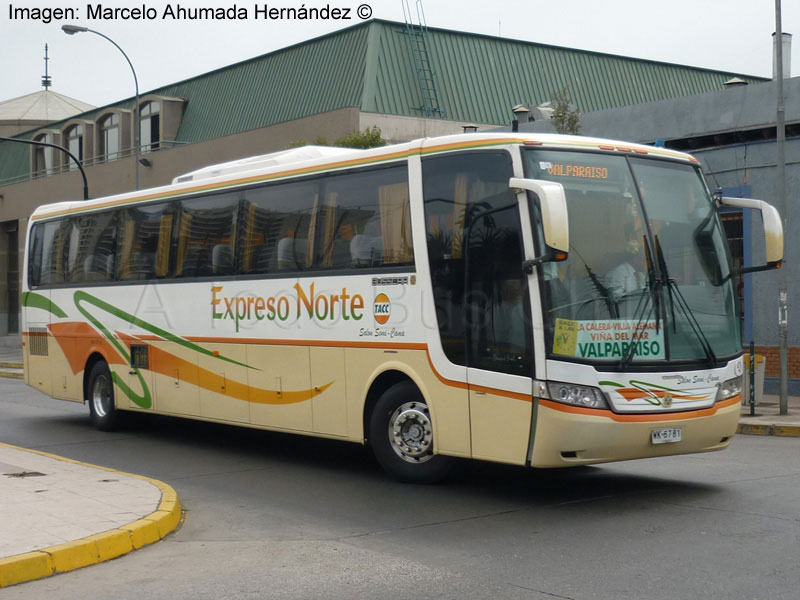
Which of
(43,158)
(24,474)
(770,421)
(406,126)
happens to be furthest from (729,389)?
(43,158)

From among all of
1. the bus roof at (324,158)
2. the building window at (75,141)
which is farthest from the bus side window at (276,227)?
the building window at (75,141)

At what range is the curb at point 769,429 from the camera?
15461 millimetres

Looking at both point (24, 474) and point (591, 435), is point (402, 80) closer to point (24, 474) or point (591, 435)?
point (24, 474)

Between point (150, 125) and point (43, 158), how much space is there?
1197 centimetres

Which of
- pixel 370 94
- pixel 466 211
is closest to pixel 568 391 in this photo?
pixel 466 211

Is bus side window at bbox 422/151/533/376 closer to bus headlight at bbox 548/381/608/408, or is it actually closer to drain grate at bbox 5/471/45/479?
bus headlight at bbox 548/381/608/408

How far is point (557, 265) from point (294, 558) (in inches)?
130

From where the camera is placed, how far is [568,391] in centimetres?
873

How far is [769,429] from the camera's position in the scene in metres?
15.7

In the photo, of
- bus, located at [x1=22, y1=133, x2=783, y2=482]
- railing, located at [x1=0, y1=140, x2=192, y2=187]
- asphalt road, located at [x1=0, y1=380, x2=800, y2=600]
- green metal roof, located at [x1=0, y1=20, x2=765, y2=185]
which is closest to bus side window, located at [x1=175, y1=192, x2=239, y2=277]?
bus, located at [x1=22, y1=133, x2=783, y2=482]

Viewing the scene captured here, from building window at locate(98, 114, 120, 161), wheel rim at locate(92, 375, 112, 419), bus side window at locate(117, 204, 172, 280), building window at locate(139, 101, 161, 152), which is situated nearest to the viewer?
bus side window at locate(117, 204, 172, 280)

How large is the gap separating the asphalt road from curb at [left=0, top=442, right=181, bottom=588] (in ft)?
0.29

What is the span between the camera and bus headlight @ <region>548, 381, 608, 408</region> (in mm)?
8719

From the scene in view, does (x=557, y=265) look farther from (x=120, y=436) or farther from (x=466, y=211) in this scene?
(x=120, y=436)
